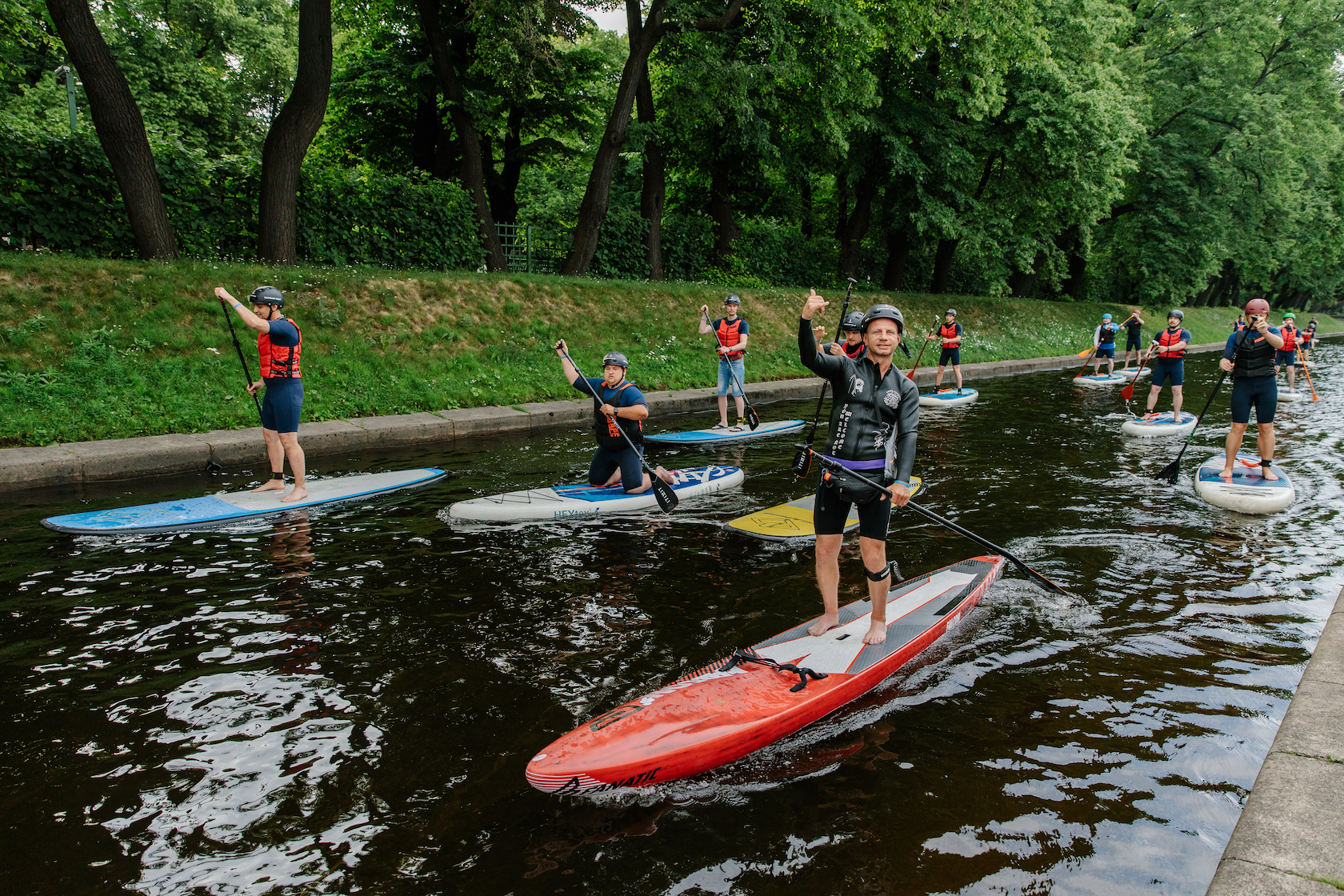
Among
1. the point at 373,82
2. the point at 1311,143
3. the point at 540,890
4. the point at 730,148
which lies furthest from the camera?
the point at 1311,143

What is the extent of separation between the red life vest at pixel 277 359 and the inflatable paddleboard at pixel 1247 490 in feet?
33.5

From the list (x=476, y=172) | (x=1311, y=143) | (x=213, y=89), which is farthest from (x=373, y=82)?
(x=1311, y=143)

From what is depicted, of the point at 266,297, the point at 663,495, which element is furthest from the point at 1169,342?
the point at 266,297

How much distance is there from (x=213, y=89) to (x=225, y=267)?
2448 centimetres

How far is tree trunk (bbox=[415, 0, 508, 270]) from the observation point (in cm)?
1759

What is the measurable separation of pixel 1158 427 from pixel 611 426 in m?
9.88

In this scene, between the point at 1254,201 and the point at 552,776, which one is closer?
the point at 552,776

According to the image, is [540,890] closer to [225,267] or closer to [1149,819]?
[1149,819]

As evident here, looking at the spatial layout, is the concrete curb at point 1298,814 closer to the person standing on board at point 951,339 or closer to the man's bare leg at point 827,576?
the man's bare leg at point 827,576

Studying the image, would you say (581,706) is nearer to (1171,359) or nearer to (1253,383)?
(1253,383)

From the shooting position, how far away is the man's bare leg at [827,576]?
5141mm

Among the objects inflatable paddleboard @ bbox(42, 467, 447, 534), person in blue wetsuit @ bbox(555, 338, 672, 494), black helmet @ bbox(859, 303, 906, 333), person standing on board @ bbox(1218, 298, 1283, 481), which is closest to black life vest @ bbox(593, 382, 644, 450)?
person in blue wetsuit @ bbox(555, 338, 672, 494)

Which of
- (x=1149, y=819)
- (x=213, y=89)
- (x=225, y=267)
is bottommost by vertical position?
(x=1149, y=819)

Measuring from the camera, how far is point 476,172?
60.9ft
